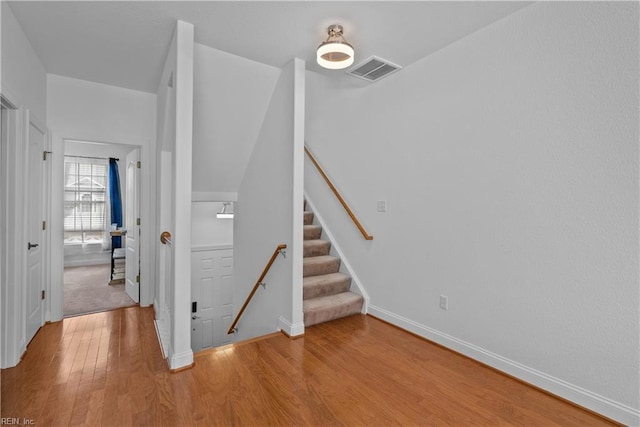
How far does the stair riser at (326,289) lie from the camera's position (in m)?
3.66

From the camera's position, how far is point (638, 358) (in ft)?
6.12

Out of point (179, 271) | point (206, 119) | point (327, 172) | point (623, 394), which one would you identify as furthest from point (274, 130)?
point (623, 394)

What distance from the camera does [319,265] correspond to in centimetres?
400

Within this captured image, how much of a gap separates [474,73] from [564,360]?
2304 mm

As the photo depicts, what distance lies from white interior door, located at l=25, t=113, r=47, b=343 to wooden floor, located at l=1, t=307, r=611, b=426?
33 cm

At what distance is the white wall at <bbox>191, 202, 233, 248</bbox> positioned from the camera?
545 centimetres

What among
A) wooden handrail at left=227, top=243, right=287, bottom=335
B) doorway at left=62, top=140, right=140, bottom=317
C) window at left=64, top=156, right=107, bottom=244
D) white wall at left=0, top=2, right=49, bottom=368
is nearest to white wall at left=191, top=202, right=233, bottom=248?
wooden handrail at left=227, top=243, right=287, bottom=335

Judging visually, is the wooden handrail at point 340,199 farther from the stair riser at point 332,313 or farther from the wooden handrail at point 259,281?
the wooden handrail at point 259,281

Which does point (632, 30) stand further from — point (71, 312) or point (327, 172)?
point (71, 312)

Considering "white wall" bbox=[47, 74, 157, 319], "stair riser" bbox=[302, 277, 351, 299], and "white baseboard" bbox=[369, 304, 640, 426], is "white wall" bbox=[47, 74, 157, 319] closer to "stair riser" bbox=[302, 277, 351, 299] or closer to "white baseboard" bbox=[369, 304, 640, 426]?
"stair riser" bbox=[302, 277, 351, 299]

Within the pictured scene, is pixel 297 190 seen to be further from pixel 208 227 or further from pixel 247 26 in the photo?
pixel 208 227

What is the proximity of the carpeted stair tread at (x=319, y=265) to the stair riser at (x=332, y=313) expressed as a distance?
0.58 metres

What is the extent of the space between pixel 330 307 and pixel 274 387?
4.44 feet

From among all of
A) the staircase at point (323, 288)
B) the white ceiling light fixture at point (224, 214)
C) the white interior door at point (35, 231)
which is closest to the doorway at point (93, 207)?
the white ceiling light fixture at point (224, 214)
